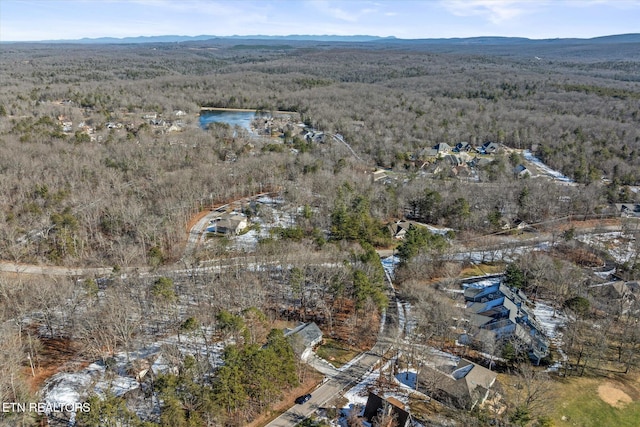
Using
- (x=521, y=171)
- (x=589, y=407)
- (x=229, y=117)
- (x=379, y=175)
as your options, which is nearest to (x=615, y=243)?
(x=521, y=171)

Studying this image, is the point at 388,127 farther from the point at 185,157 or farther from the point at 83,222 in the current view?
the point at 83,222

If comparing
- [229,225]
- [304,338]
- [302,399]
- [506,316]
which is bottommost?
[302,399]

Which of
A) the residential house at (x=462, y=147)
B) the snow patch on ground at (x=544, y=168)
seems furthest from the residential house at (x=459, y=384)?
the residential house at (x=462, y=147)

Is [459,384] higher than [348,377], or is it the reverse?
[459,384]

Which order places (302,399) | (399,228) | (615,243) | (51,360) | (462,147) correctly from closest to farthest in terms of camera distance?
(302,399), (51,360), (615,243), (399,228), (462,147)

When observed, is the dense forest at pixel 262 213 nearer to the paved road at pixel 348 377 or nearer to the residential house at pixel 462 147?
the paved road at pixel 348 377

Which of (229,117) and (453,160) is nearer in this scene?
(453,160)

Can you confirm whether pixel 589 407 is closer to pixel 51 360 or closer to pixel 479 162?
pixel 51 360
